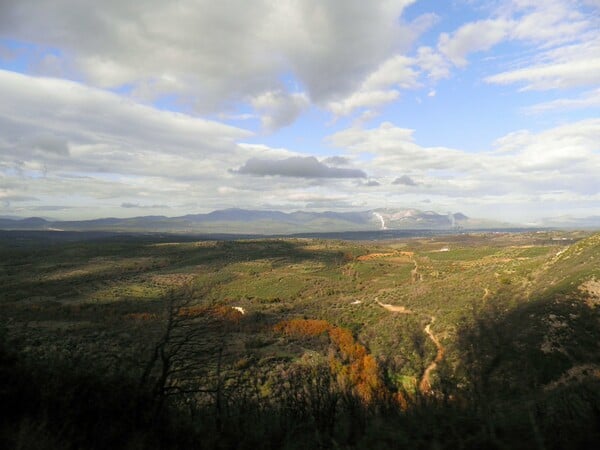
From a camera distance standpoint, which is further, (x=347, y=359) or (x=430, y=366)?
(x=347, y=359)

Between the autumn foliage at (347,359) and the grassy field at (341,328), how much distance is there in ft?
0.68

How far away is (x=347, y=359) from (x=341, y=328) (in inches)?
458

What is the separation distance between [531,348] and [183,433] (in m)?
26.0

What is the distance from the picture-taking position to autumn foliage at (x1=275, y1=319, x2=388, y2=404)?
23859 mm

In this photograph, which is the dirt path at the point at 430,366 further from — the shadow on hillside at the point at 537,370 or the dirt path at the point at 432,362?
the shadow on hillside at the point at 537,370

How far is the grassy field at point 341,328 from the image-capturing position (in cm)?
2053

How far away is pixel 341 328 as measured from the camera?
4522 centimetres

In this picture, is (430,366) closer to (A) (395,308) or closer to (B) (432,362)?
(B) (432,362)

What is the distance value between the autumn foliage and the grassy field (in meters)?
0.21

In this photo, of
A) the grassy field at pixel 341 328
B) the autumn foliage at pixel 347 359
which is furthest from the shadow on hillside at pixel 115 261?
the autumn foliage at pixel 347 359

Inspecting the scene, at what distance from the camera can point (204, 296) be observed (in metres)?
76.4

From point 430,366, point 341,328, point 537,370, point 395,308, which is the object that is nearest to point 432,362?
point 430,366

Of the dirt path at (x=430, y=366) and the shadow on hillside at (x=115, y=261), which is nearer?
the dirt path at (x=430, y=366)

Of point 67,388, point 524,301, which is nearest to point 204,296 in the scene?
point 524,301
